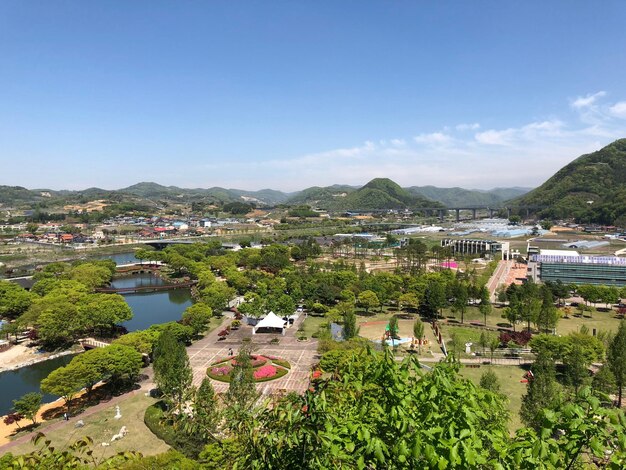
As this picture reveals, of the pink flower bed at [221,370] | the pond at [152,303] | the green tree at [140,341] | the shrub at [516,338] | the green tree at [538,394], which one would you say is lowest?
the pond at [152,303]

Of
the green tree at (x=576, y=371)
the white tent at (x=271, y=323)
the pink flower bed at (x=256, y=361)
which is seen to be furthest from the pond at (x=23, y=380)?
the green tree at (x=576, y=371)

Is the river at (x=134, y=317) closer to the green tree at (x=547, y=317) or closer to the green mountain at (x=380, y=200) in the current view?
the green tree at (x=547, y=317)

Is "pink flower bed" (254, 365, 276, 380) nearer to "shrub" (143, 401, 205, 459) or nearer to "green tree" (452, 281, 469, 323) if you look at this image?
"shrub" (143, 401, 205, 459)

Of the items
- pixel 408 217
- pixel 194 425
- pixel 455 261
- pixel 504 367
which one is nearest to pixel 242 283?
pixel 504 367

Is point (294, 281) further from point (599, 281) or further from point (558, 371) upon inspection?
point (599, 281)

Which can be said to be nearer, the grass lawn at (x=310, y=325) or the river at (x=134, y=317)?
the river at (x=134, y=317)

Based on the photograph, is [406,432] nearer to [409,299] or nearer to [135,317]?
[409,299]

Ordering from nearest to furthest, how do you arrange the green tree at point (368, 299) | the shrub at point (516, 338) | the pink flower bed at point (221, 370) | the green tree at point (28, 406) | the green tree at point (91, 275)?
the green tree at point (28, 406)
the pink flower bed at point (221, 370)
the shrub at point (516, 338)
the green tree at point (368, 299)
the green tree at point (91, 275)

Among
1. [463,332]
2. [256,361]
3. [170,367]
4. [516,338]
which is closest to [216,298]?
[256,361]
